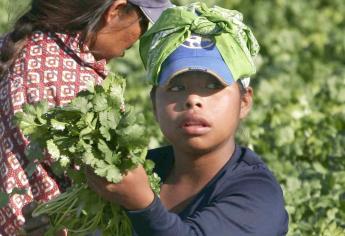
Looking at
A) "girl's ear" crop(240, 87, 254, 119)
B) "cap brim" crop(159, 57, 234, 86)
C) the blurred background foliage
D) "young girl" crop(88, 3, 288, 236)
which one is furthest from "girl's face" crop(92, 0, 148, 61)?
"cap brim" crop(159, 57, 234, 86)

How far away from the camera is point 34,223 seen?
433cm

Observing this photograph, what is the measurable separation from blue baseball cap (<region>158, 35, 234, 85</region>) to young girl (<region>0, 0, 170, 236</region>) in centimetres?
59

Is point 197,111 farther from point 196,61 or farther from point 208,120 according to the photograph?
point 196,61

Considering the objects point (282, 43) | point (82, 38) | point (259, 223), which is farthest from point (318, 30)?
point (259, 223)

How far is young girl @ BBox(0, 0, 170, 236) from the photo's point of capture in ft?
15.9

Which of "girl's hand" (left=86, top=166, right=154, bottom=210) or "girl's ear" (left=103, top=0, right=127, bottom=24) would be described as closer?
"girl's hand" (left=86, top=166, right=154, bottom=210)

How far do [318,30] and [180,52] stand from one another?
7571 millimetres

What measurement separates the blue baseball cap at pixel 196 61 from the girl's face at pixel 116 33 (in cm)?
75

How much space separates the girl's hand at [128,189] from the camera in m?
3.78

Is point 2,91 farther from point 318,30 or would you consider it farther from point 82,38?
point 318,30

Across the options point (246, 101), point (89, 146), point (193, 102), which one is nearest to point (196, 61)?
point (193, 102)

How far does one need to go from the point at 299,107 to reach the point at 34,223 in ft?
11.2

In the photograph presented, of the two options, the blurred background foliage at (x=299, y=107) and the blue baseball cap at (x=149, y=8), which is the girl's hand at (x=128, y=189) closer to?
the blurred background foliage at (x=299, y=107)

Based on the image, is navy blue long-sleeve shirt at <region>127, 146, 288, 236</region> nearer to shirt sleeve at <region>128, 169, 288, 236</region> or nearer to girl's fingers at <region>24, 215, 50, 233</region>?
shirt sleeve at <region>128, 169, 288, 236</region>
